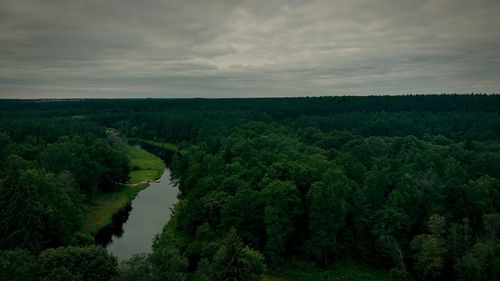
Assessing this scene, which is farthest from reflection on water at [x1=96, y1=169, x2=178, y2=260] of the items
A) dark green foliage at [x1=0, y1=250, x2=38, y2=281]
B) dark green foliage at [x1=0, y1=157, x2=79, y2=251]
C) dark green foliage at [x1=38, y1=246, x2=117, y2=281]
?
dark green foliage at [x1=0, y1=250, x2=38, y2=281]

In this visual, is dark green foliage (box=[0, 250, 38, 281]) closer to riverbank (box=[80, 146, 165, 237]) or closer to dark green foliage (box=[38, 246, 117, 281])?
dark green foliage (box=[38, 246, 117, 281])

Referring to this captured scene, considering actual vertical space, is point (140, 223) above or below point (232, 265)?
below

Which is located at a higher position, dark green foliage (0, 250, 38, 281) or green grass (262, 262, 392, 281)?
dark green foliage (0, 250, 38, 281)

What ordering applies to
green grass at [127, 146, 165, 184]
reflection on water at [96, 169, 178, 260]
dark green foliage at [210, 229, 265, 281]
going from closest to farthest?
dark green foliage at [210, 229, 265, 281]
reflection on water at [96, 169, 178, 260]
green grass at [127, 146, 165, 184]

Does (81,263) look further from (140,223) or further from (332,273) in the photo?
(140,223)

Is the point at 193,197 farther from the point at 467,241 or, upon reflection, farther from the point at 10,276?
the point at 467,241

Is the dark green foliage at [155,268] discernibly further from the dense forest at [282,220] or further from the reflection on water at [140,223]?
the reflection on water at [140,223]

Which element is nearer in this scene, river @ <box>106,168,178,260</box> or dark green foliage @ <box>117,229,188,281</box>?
dark green foliage @ <box>117,229,188,281</box>

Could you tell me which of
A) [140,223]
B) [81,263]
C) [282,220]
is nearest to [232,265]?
[81,263]
